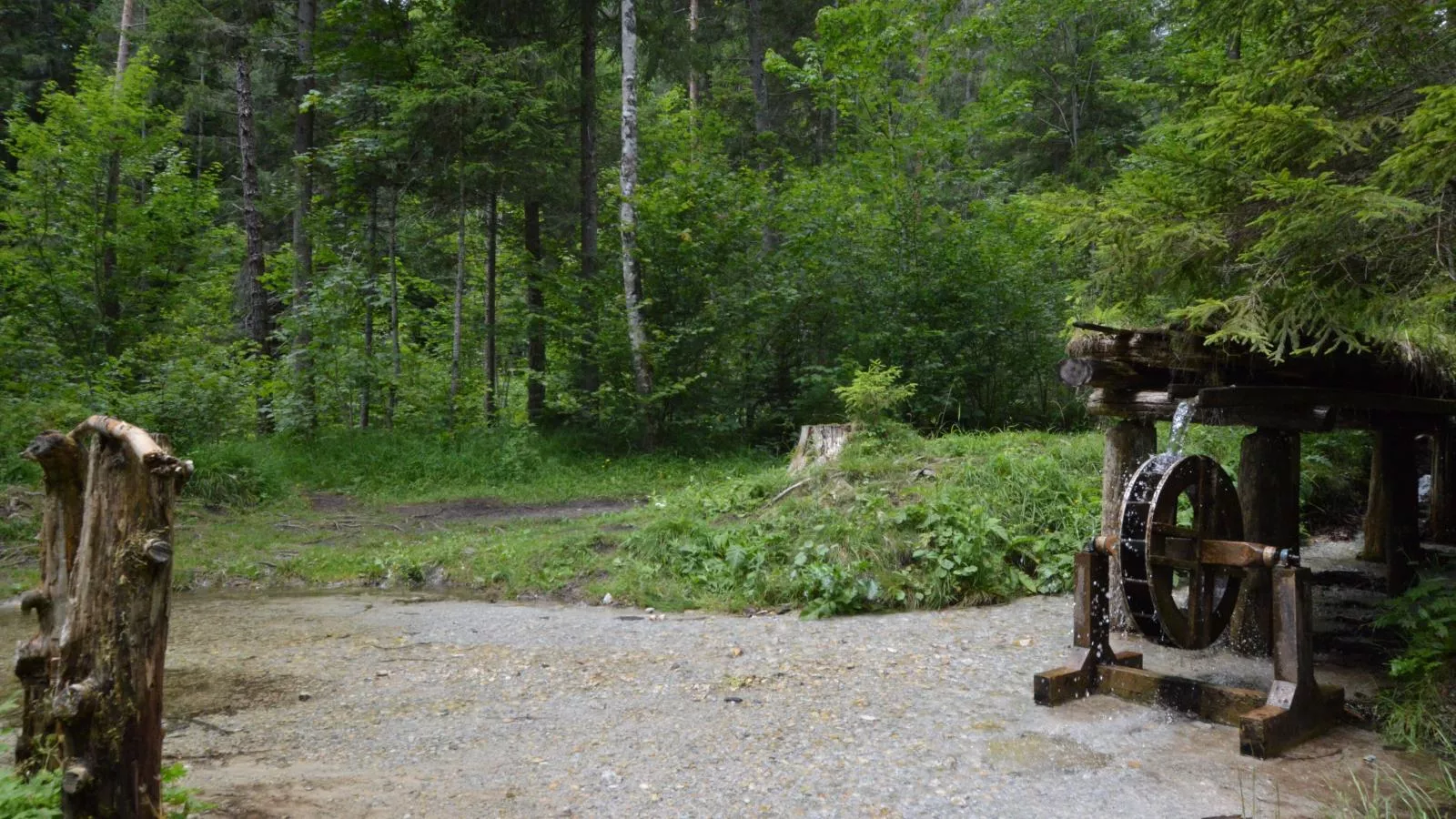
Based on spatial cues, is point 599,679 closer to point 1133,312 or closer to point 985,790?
point 985,790

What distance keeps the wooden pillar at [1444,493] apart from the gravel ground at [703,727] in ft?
20.7

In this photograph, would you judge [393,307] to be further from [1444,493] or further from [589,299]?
[1444,493]

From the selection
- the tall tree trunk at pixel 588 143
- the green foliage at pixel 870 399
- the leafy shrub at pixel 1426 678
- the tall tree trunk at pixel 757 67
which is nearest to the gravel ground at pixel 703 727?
the leafy shrub at pixel 1426 678

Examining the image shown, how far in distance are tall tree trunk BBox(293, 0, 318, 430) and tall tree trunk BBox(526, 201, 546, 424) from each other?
4059 mm

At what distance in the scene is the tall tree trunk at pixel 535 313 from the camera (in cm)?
1858

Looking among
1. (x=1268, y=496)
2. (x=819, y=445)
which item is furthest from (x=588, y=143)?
(x=1268, y=496)

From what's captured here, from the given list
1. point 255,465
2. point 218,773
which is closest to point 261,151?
point 255,465

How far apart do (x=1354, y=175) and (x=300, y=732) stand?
21.1 feet

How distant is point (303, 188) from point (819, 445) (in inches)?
475

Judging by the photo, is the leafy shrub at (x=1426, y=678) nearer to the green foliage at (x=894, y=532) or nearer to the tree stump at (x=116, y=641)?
the green foliage at (x=894, y=532)

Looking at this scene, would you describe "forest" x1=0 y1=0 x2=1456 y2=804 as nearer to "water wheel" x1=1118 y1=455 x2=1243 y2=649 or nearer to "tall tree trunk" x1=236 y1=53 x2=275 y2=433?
"tall tree trunk" x1=236 y1=53 x2=275 y2=433

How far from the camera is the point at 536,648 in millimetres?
7609

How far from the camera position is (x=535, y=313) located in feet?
59.7

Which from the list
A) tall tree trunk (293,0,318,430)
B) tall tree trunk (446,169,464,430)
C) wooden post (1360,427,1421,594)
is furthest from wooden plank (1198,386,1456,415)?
tall tree trunk (293,0,318,430)
